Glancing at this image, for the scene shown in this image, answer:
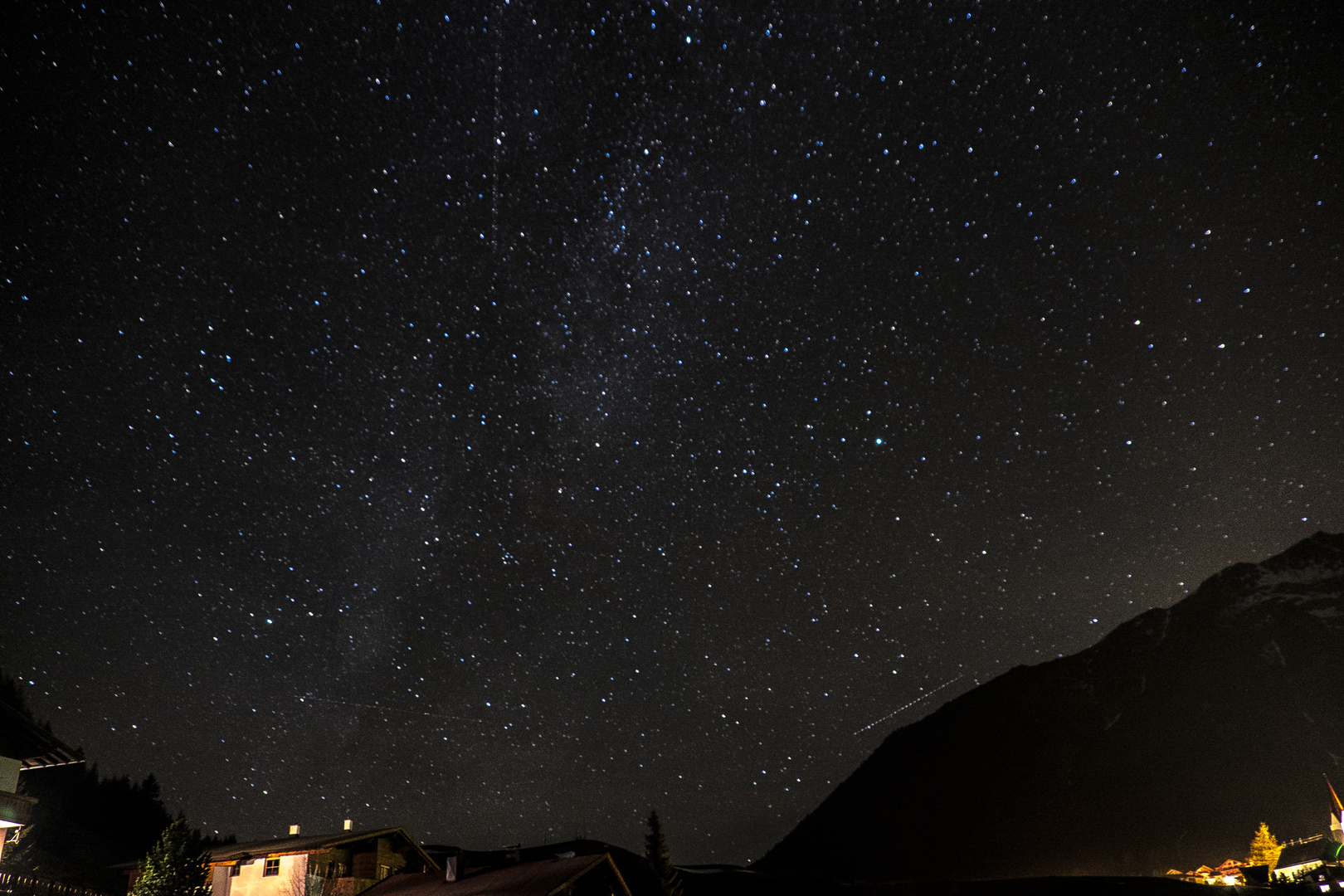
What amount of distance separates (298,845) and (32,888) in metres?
11.5

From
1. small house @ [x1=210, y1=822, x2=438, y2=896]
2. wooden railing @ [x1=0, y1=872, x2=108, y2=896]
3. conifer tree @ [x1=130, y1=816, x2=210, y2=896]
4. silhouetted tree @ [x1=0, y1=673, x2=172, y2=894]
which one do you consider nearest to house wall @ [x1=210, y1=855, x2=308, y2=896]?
small house @ [x1=210, y1=822, x2=438, y2=896]

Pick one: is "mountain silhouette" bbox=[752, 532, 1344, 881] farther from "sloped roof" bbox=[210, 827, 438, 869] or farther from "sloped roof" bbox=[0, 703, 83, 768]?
"sloped roof" bbox=[0, 703, 83, 768]

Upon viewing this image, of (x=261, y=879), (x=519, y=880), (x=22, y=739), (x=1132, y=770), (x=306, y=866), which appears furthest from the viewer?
(x=1132, y=770)

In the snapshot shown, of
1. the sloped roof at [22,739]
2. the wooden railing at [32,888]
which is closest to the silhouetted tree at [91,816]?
the wooden railing at [32,888]

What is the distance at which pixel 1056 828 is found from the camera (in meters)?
141

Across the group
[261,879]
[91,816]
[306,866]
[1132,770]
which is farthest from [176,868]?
[1132,770]

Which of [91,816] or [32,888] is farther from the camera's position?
[91,816]

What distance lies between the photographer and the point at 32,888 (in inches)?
678

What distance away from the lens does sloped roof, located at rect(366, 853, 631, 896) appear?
68.5 feet

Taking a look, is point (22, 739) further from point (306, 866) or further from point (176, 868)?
point (306, 866)

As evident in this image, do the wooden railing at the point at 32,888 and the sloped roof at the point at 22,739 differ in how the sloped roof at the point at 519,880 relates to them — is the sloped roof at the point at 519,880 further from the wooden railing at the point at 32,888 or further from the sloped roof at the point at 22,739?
the sloped roof at the point at 22,739

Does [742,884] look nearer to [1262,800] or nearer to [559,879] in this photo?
[559,879]

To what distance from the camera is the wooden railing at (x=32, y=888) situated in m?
15.8

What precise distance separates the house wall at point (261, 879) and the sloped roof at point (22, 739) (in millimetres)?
14284
